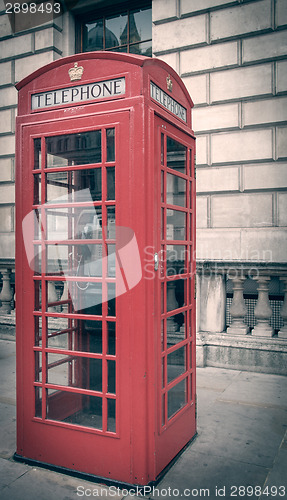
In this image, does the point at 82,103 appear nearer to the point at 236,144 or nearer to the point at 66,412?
the point at 66,412

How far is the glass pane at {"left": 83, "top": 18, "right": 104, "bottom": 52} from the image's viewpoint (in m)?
7.41

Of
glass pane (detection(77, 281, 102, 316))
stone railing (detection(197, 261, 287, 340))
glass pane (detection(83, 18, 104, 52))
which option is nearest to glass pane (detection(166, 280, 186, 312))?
stone railing (detection(197, 261, 287, 340))

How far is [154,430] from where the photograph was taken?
8.20ft

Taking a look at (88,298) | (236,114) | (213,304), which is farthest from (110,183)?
(236,114)

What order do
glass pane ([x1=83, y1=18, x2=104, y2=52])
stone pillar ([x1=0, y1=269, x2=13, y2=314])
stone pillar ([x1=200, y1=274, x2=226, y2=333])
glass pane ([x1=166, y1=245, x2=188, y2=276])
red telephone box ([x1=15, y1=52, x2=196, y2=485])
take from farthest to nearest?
glass pane ([x1=83, y1=18, x2=104, y2=52]), stone pillar ([x1=0, y1=269, x2=13, y2=314]), stone pillar ([x1=200, y1=274, x2=226, y2=333]), glass pane ([x1=166, y1=245, x2=188, y2=276]), red telephone box ([x1=15, y1=52, x2=196, y2=485])

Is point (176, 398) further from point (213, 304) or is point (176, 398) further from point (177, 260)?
point (213, 304)

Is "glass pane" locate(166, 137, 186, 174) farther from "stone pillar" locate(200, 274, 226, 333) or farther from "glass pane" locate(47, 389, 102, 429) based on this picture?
"stone pillar" locate(200, 274, 226, 333)

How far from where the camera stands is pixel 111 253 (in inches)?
102

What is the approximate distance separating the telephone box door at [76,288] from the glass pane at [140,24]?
4783 millimetres

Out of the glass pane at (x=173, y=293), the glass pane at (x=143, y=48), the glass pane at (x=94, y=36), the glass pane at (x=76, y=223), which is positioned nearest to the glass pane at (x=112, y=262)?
the glass pane at (x=76, y=223)

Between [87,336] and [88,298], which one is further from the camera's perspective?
[87,336]

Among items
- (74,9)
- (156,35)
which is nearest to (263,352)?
(156,35)

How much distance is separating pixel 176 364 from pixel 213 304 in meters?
2.44

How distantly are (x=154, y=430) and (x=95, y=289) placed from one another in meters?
0.98
